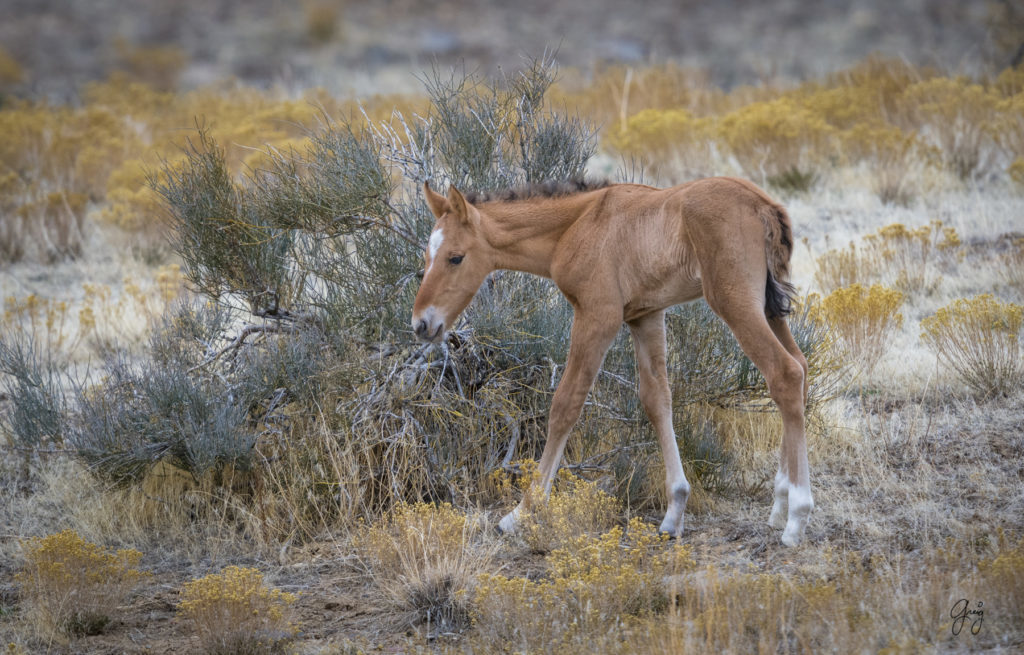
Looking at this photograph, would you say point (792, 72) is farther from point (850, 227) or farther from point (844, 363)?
point (844, 363)

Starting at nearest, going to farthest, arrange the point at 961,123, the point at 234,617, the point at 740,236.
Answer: the point at 234,617
the point at 740,236
the point at 961,123

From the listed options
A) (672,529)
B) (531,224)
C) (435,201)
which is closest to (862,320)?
(672,529)

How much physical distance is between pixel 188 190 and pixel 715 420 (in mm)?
4146

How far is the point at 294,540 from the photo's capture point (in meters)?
6.00

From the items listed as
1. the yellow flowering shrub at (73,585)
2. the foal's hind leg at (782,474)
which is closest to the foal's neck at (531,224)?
the foal's hind leg at (782,474)

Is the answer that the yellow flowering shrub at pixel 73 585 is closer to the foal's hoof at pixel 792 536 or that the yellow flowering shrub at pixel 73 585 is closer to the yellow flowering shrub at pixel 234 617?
the yellow flowering shrub at pixel 234 617

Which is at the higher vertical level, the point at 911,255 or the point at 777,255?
the point at 911,255

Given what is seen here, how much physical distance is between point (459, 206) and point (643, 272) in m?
1.08

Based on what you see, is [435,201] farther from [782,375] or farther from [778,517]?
[778,517]

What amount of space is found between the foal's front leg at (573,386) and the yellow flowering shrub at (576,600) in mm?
685

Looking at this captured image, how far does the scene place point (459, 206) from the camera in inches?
208

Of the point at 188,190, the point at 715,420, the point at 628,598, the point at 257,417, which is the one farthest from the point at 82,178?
the point at 628,598

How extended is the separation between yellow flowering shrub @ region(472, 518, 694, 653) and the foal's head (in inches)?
56.8

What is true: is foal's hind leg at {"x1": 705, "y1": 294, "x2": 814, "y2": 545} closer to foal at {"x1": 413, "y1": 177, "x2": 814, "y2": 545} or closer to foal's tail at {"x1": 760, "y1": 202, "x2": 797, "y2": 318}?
A: foal at {"x1": 413, "y1": 177, "x2": 814, "y2": 545}
